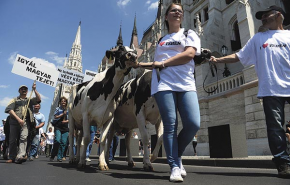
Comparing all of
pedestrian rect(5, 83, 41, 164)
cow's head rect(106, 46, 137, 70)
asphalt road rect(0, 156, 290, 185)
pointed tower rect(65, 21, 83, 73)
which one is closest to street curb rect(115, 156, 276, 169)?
asphalt road rect(0, 156, 290, 185)

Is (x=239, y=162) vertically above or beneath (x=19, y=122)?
beneath

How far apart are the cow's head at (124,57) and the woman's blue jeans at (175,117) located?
1.25 meters

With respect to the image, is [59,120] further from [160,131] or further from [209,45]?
[209,45]

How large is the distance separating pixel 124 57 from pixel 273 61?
8.39 feet

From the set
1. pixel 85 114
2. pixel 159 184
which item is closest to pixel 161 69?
pixel 159 184

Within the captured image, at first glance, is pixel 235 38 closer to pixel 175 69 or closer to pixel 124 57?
pixel 124 57

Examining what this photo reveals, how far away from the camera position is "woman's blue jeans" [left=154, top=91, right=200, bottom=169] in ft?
8.15

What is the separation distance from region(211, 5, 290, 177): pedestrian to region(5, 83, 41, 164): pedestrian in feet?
17.7

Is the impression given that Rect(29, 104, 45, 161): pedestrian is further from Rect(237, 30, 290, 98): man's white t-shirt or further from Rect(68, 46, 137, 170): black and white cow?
Rect(237, 30, 290, 98): man's white t-shirt

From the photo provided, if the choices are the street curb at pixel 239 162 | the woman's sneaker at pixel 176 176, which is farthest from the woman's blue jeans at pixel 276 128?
the street curb at pixel 239 162

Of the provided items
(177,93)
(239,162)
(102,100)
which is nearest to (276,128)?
(177,93)

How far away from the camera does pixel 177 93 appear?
2.66 meters

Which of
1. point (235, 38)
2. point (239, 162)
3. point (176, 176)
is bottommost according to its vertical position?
point (239, 162)

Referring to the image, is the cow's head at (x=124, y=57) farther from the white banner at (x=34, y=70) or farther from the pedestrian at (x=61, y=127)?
the white banner at (x=34, y=70)
